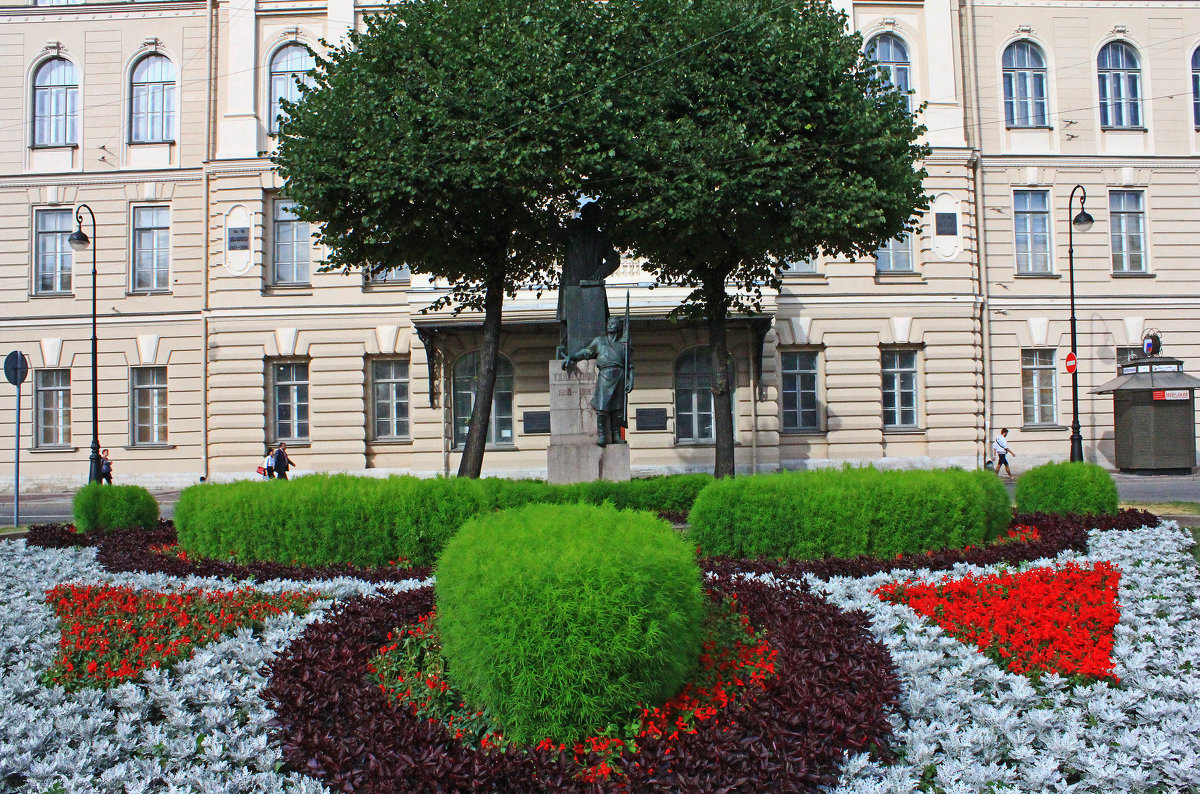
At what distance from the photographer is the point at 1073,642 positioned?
5.48m

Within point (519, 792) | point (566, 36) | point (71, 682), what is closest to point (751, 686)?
point (519, 792)

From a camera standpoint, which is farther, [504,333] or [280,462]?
[504,333]

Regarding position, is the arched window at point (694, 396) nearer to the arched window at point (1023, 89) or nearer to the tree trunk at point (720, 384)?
the tree trunk at point (720, 384)

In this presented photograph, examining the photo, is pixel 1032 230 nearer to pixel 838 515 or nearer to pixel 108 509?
pixel 838 515

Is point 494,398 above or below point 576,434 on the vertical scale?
above

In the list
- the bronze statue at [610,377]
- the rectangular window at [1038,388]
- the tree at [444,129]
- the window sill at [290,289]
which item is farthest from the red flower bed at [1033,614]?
the window sill at [290,289]

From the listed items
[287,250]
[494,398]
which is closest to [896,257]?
[494,398]

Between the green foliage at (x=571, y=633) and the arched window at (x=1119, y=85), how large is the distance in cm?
2856

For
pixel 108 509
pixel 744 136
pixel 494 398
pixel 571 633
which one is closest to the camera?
pixel 571 633

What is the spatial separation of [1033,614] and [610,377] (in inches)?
349

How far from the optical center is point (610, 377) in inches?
559

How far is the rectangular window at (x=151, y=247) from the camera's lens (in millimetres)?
26500

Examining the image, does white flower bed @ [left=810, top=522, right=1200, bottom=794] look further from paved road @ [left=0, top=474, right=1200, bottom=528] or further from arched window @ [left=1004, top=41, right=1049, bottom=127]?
arched window @ [left=1004, top=41, right=1049, bottom=127]

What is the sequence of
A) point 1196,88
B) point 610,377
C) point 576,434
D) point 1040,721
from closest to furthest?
point 1040,721 → point 610,377 → point 576,434 → point 1196,88
